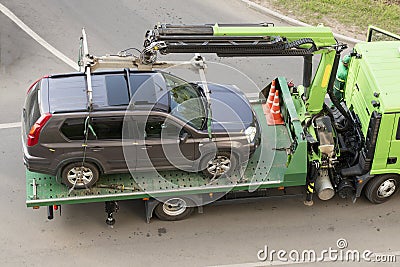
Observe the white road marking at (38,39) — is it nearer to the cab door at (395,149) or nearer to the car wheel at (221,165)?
the car wheel at (221,165)

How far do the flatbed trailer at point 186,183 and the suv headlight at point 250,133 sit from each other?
489 mm

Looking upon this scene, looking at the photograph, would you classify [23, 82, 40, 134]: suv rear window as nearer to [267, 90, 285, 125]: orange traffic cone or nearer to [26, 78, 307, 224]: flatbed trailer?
[26, 78, 307, 224]: flatbed trailer

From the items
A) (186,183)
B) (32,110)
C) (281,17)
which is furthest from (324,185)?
(281,17)

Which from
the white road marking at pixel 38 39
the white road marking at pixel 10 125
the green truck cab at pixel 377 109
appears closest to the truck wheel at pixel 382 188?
the green truck cab at pixel 377 109

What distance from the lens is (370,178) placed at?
11.8 metres

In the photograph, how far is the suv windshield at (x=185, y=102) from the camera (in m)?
11.3

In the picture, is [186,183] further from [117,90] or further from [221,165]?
[117,90]

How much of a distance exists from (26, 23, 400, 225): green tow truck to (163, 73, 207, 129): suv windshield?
469 millimetres

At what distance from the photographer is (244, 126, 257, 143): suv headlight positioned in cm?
1151

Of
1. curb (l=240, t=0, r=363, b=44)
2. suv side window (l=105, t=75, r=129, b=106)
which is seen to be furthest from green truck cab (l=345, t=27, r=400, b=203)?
curb (l=240, t=0, r=363, b=44)

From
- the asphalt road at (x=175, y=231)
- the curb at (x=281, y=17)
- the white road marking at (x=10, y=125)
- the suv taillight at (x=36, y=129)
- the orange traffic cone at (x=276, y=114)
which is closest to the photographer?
the suv taillight at (x=36, y=129)

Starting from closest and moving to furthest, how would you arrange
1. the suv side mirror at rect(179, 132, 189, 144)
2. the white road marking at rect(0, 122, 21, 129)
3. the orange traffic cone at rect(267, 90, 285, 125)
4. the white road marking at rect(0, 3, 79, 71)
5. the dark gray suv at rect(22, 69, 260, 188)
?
the dark gray suv at rect(22, 69, 260, 188) → the suv side mirror at rect(179, 132, 189, 144) → the orange traffic cone at rect(267, 90, 285, 125) → the white road marking at rect(0, 122, 21, 129) → the white road marking at rect(0, 3, 79, 71)

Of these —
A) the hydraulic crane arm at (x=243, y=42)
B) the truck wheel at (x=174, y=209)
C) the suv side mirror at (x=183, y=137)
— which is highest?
the hydraulic crane arm at (x=243, y=42)

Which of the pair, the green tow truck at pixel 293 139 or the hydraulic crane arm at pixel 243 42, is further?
the green tow truck at pixel 293 139
